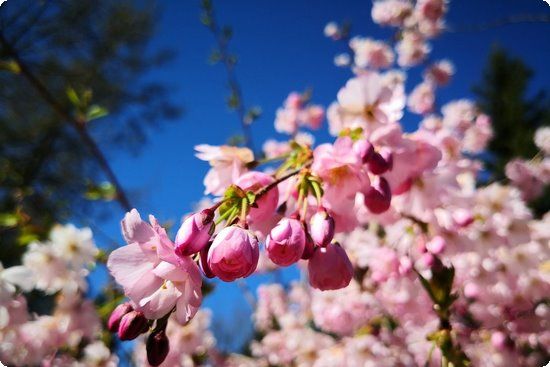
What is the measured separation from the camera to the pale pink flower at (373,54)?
125 inches

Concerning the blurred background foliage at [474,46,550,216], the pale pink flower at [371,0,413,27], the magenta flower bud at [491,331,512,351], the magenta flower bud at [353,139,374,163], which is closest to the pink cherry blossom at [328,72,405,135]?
the magenta flower bud at [353,139,374,163]

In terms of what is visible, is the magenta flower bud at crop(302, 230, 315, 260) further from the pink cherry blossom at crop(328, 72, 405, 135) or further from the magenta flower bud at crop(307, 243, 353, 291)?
the pink cherry blossom at crop(328, 72, 405, 135)

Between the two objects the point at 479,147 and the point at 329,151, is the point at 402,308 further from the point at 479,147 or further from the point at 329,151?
the point at 479,147

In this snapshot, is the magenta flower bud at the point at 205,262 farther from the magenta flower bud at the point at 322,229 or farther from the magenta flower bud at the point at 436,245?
the magenta flower bud at the point at 436,245

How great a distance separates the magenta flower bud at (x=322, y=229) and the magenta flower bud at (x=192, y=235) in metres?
0.15

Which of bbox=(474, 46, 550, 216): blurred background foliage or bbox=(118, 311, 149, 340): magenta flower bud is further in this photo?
bbox=(474, 46, 550, 216): blurred background foliage

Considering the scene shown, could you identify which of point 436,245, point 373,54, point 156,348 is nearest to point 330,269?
point 156,348

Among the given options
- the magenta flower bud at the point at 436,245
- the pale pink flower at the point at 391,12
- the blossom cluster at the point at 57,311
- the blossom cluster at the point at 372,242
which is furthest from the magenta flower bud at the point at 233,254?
the pale pink flower at the point at 391,12

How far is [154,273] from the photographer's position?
20.6 inches

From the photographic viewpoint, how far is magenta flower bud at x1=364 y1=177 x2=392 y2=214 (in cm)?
70

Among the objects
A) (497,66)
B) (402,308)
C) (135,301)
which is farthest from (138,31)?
(497,66)

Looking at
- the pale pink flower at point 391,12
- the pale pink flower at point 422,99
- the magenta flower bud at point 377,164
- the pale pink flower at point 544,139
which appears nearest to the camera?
the magenta flower bud at point 377,164

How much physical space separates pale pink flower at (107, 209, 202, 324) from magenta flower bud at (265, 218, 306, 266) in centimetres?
10

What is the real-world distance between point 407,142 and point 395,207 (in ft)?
0.65
